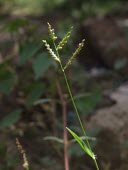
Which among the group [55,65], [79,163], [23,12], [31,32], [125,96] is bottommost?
[79,163]

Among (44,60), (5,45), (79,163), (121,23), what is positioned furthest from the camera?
(121,23)

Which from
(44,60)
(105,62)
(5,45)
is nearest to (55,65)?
(44,60)

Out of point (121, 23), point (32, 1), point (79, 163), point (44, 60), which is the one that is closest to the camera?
point (44, 60)

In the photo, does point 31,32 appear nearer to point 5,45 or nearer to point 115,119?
point 5,45

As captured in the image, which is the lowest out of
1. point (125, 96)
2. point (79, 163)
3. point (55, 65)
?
point (79, 163)

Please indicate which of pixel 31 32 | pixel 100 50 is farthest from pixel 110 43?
pixel 31 32

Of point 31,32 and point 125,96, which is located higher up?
point 31,32

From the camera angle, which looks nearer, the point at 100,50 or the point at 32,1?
the point at 100,50

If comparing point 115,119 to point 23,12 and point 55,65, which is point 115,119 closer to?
point 55,65

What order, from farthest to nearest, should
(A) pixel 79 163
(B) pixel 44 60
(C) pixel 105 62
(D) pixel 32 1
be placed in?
(D) pixel 32 1
(C) pixel 105 62
(A) pixel 79 163
(B) pixel 44 60
